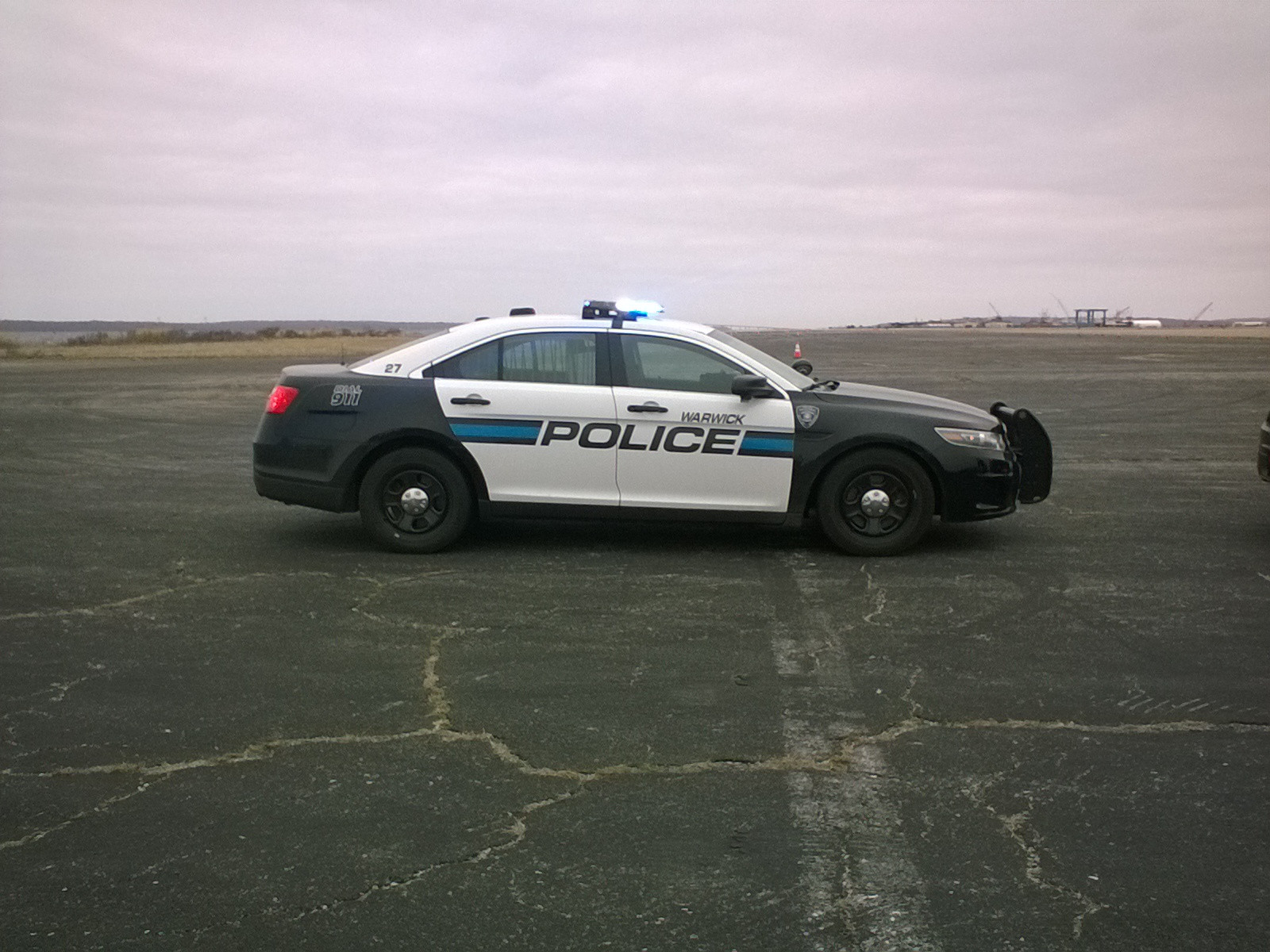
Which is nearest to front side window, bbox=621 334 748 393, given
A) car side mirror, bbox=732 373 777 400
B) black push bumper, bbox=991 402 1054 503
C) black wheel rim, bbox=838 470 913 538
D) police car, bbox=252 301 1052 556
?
police car, bbox=252 301 1052 556

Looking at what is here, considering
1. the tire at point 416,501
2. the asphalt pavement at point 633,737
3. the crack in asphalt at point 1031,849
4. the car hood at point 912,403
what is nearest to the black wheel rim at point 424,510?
the tire at point 416,501

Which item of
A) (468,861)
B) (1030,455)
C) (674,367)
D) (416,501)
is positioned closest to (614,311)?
(674,367)

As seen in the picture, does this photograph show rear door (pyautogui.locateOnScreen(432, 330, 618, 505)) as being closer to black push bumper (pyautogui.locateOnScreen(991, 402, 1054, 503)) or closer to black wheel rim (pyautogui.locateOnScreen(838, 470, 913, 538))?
black wheel rim (pyautogui.locateOnScreen(838, 470, 913, 538))

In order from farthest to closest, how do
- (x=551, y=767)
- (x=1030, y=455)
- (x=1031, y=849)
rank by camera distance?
(x=1030, y=455)
(x=551, y=767)
(x=1031, y=849)

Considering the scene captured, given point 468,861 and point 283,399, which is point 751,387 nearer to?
point 283,399

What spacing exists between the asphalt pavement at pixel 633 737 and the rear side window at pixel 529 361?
123 centimetres

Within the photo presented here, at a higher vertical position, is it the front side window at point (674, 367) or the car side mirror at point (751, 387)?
the front side window at point (674, 367)

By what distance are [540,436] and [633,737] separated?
3887mm

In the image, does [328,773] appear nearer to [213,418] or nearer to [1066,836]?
[1066,836]

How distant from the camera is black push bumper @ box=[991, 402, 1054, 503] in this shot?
30.5ft

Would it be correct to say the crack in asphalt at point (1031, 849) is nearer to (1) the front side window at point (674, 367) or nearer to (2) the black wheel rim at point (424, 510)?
(1) the front side window at point (674, 367)

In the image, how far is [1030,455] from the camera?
932 centimetres

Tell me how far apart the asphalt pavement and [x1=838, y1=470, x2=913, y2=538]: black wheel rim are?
259 millimetres

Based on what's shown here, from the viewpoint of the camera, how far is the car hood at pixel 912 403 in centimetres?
889
